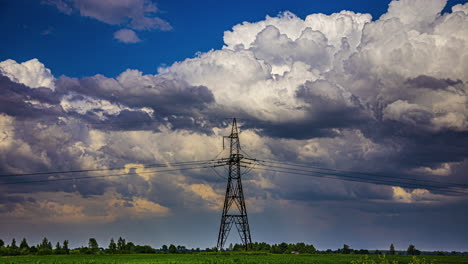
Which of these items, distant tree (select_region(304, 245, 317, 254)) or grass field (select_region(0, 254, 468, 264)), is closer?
grass field (select_region(0, 254, 468, 264))

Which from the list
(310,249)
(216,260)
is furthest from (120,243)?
(216,260)

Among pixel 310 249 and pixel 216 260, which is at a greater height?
pixel 216 260

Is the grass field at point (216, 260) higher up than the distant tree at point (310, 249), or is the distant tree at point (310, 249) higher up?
the grass field at point (216, 260)

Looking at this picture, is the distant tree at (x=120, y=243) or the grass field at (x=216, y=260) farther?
the distant tree at (x=120, y=243)

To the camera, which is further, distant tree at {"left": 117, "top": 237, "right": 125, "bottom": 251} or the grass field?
distant tree at {"left": 117, "top": 237, "right": 125, "bottom": 251}

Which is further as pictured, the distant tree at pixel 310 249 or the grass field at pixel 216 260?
the distant tree at pixel 310 249

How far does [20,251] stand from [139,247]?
3881 centimetres

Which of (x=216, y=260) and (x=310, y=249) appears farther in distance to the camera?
(x=310, y=249)

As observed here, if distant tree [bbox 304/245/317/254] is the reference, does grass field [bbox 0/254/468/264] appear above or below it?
above

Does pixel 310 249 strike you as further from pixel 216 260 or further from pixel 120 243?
pixel 216 260

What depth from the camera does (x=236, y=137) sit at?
85125 mm

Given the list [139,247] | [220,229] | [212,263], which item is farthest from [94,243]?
[212,263]

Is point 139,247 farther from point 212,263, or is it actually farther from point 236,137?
point 212,263

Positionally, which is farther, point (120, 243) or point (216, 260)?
point (120, 243)
